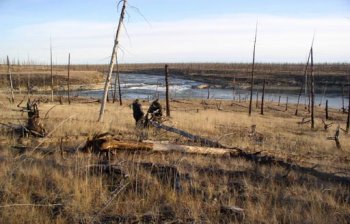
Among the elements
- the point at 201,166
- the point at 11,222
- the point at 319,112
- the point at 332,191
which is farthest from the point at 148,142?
the point at 319,112

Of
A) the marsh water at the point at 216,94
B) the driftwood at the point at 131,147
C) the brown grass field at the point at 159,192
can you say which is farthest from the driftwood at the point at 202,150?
the marsh water at the point at 216,94

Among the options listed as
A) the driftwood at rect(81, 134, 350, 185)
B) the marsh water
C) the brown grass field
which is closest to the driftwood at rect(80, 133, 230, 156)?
the driftwood at rect(81, 134, 350, 185)

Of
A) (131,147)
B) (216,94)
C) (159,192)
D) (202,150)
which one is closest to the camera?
(159,192)

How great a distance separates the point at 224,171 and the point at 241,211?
96.4 inches

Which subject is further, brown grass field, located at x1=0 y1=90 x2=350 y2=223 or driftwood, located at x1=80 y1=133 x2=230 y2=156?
driftwood, located at x1=80 y1=133 x2=230 y2=156

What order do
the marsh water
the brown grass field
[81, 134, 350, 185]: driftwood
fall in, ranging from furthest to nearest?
1. the marsh water
2. [81, 134, 350, 185]: driftwood
3. the brown grass field

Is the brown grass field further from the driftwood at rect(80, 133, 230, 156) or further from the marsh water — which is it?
the marsh water

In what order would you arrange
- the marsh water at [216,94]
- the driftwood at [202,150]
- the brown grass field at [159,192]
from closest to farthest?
the brown grass field at [159,192] → the driftwood at [202,150] → the marsh water at [216,94]

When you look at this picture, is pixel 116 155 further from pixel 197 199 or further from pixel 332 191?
pixel 332 191

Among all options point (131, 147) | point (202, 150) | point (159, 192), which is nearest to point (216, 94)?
point (202, 150)

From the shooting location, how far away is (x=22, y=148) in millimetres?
8789

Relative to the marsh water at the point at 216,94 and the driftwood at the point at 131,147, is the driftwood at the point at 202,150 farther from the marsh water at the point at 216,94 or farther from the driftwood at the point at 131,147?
the marsh water at the point at 216,94

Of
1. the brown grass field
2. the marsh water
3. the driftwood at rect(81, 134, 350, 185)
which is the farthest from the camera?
the marsh water

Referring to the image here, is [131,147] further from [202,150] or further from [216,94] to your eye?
[216,94]
